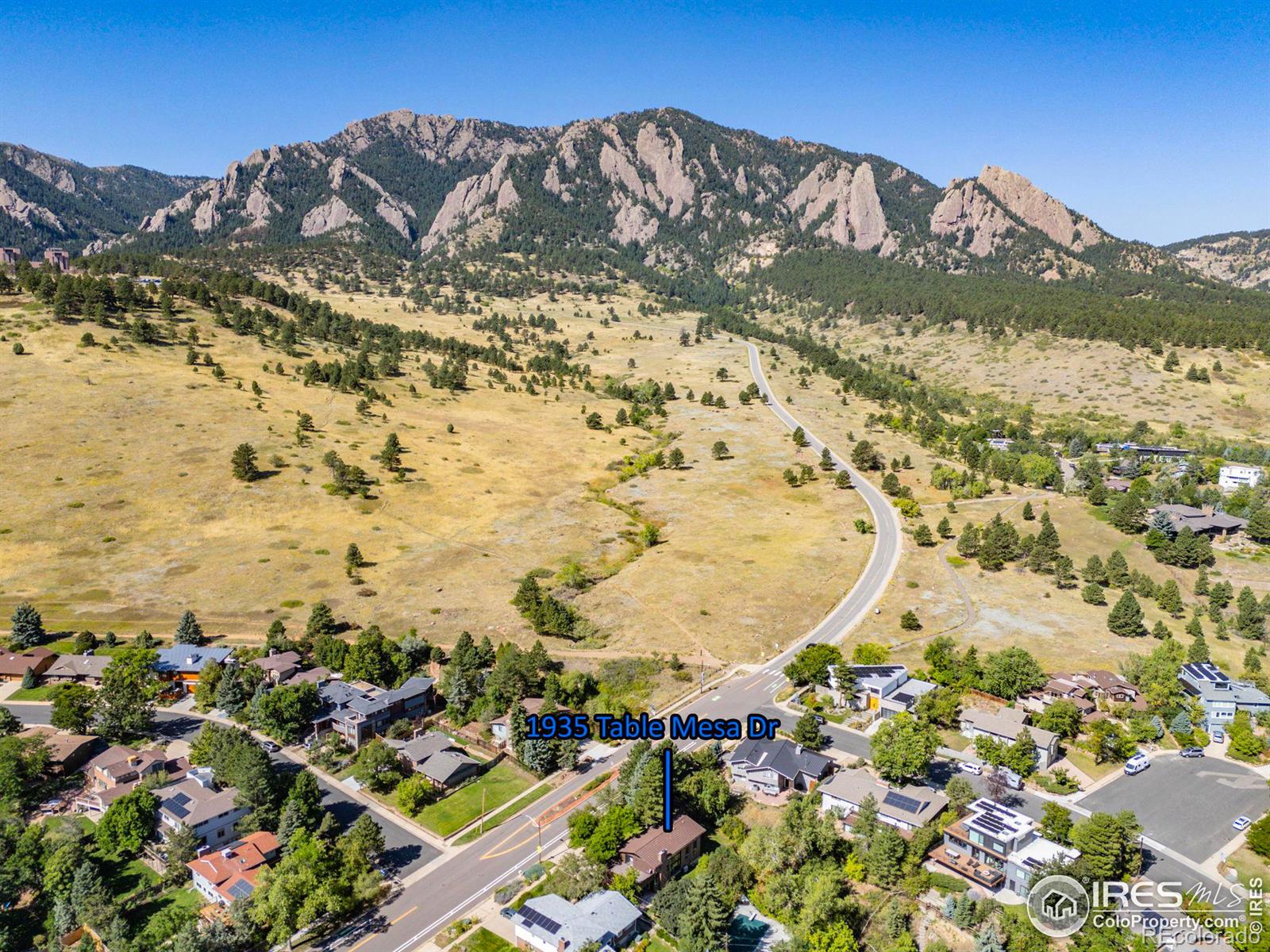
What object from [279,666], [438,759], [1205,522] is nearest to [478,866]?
[438,759]

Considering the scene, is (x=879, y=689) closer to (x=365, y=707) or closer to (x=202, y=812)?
(x=365, y=707)

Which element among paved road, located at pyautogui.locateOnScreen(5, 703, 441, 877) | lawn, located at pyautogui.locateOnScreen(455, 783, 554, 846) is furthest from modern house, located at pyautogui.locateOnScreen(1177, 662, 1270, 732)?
paved road, located at pyautogui.locateOnScreen(5, 703, 441, 877)

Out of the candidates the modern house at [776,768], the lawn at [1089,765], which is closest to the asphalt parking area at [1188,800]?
the lawn at [1089,765]

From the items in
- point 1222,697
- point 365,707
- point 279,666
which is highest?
point 1222,697

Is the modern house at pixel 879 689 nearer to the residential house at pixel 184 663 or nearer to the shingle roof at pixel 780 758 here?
the shingle roof at pixel 780 758

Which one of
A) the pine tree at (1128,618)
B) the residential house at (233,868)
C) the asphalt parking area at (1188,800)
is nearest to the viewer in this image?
the residential house at (233,868)

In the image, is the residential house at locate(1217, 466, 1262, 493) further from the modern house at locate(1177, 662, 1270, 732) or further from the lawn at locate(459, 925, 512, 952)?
the lawn at locate(459, 925, 512, 952)
